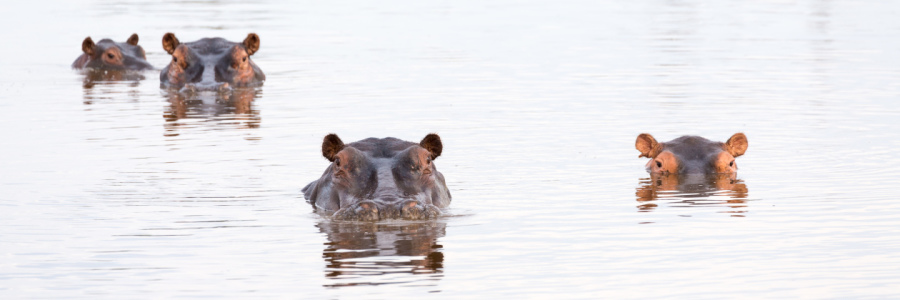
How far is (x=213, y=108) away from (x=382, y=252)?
12.2 m

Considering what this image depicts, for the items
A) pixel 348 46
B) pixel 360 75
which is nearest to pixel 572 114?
pixel 360 75

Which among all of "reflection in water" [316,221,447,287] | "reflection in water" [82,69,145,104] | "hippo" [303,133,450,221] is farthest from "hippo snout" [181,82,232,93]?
"reflection in water" [316,221,447,287]

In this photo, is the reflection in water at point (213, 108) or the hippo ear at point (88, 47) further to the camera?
the hippo ear at point (88, 47)

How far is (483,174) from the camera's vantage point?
15594 mm

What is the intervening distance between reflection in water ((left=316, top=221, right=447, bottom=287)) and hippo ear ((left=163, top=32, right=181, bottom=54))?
1427 centimetres

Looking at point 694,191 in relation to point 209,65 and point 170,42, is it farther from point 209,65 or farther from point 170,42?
point 170,42

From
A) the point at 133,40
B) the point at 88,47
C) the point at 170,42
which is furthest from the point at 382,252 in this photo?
the point at 133,40

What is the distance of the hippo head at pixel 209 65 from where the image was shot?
2564 cm

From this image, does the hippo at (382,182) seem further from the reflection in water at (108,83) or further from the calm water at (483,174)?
the reflection in water at (108,83)

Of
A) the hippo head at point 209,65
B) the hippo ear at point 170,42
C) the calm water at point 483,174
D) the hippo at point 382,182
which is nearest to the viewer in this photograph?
the calm water at point 483,174

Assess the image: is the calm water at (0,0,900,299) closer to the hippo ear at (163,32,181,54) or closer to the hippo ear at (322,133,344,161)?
the hippo ear at (322,133,344,161)

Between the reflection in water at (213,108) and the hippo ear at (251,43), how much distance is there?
1.08 meters

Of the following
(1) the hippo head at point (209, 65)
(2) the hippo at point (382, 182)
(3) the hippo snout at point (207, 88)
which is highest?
(1) the hippo head at point (209, 65)

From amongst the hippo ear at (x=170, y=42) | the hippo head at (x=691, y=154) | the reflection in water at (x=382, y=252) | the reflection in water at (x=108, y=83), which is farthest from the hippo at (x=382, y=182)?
the hippo ear at (x=170, y=42)
